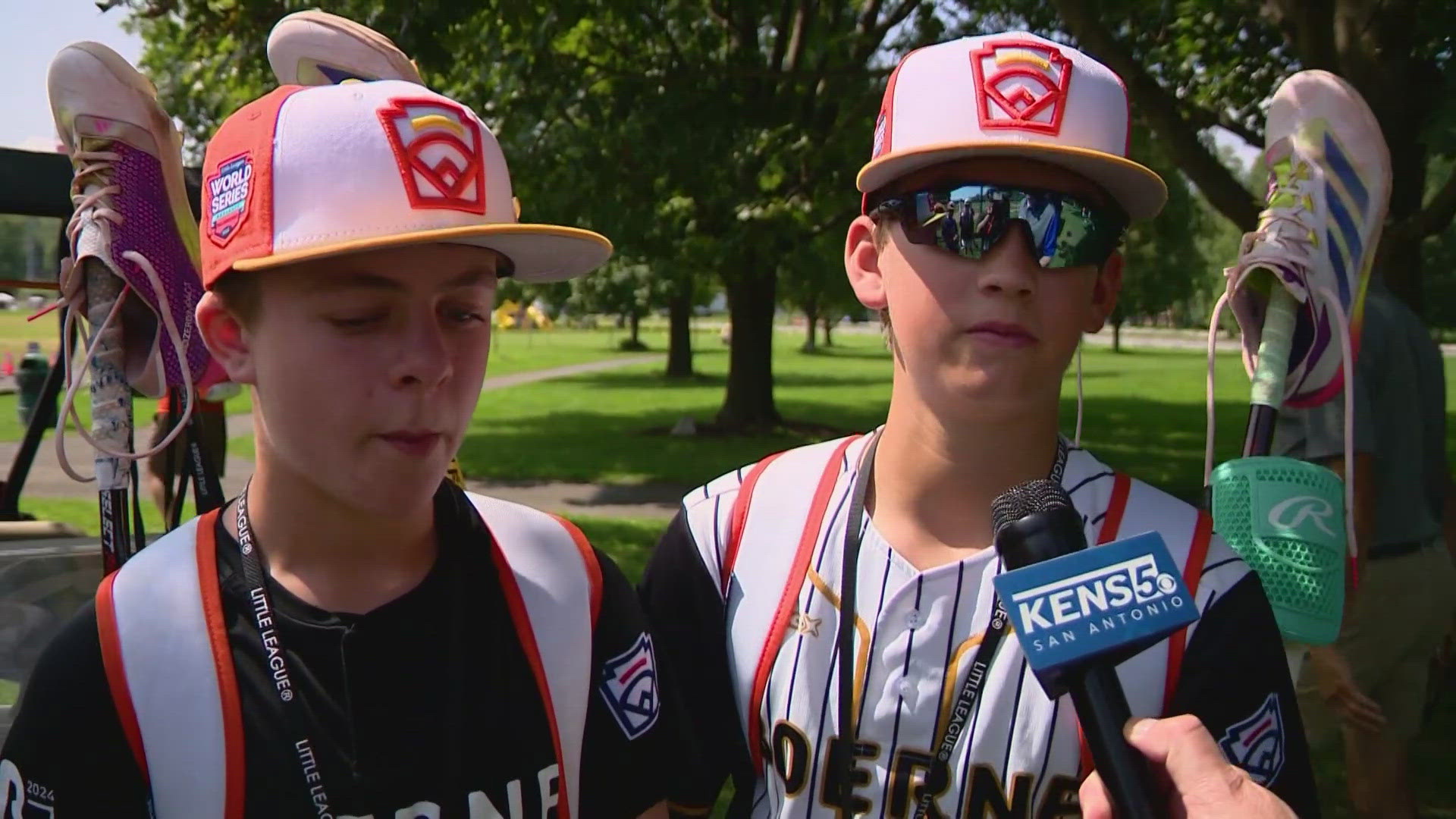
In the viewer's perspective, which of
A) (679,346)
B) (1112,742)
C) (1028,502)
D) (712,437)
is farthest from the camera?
(679,346)

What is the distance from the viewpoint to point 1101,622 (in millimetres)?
1435

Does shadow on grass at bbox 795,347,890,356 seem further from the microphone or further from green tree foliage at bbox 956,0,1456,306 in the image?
the microphone

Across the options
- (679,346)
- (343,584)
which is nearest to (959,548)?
(343,584)

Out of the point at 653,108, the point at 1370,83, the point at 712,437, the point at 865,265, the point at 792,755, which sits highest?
the point at 653,108

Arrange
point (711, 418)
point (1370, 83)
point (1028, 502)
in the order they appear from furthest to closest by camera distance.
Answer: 1. point (711, 418)
2. point (1370, 83)
3. point (1028, 502)

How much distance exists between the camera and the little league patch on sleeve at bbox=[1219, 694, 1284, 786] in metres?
1.81

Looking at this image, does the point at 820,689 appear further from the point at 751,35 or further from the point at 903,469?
the point at 751,35

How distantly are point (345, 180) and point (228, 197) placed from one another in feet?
0.60

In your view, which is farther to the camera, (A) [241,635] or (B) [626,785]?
(B) [626,785]

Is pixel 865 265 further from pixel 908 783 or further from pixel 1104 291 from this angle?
pixel 908 783

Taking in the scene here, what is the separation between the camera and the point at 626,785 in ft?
6.13

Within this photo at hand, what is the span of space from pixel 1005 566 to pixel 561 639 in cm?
63

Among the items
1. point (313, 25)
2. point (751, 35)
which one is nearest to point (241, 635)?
point (313, 25)

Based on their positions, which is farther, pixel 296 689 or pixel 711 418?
pixel 711 418
